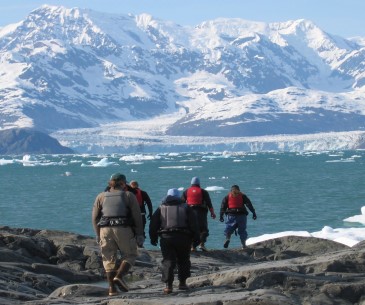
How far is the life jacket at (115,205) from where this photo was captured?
41.3 feet

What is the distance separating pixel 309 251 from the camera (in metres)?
21.7

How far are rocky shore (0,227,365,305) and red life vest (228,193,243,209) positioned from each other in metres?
1.03

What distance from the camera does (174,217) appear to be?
12688mm

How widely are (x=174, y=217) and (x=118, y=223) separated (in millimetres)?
698

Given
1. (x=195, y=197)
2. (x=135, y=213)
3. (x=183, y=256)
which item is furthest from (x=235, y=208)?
(x=135, y=213)

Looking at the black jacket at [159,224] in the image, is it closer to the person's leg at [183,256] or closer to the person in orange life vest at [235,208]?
the person's leg at [183,256]

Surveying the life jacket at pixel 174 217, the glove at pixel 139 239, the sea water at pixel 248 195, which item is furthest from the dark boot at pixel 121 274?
the sea water at pixel 248 195

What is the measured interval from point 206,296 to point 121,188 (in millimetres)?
1949

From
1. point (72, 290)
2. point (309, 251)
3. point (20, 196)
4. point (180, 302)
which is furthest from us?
point (20, 196)

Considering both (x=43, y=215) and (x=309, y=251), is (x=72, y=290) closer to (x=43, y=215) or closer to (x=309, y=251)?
(x=309, y=251)

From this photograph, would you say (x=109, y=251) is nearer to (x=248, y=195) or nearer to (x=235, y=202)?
(x=235, y=202)

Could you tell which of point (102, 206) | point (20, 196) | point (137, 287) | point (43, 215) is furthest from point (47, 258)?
point (20, 196)

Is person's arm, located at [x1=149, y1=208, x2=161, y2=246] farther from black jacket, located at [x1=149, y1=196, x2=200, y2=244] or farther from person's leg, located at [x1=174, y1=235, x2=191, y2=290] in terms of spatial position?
person's leg, located at [x1=174, y1=235, x2=191, y2=290]

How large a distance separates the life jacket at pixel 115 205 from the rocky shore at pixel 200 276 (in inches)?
39.7
